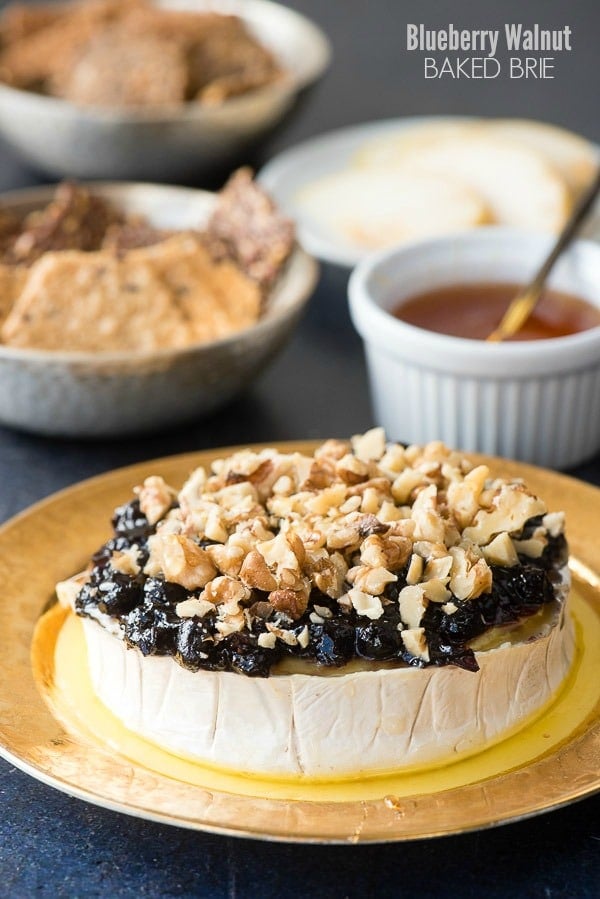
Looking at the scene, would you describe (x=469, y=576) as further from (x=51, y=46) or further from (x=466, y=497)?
(x=51, y=46)

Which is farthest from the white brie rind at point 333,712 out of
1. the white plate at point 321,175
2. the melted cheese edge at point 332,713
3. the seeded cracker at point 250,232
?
the white plate at point 321,175

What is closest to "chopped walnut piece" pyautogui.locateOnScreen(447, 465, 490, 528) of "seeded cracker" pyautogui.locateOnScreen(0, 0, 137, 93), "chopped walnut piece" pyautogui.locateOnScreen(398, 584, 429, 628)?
"chopped walnut piece" pyautogui.locateOnScreen(398, 584, 429, 628)

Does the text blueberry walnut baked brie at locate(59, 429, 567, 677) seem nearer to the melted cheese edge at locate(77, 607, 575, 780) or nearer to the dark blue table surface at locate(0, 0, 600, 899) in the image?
the melted cheese edge at locate(77, 607, 575, 780)

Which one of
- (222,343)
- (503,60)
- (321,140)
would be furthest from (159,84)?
(222,343)

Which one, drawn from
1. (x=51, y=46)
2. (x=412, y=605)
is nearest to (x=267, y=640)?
(x=412, y=605)

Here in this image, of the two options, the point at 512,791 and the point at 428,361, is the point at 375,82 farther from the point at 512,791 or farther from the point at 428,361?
the point at 512,791
